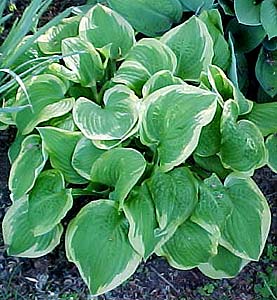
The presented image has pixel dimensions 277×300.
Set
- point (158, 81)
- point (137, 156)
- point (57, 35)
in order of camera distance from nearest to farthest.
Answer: point (137, 156) → point (158, 81) → point (57, 35)

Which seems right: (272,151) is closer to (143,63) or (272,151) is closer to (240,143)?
(240,143)

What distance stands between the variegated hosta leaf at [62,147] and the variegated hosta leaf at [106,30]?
12.2 inches

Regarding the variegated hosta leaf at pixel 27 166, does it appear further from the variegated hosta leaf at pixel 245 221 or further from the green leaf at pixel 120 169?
the variegated hosta leaf at pixel 245 221

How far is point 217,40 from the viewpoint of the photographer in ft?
6.56

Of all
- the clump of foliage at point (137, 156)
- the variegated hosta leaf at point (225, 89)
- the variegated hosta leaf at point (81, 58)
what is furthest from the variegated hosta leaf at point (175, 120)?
the variegated hosta leaf at point (81, 58)

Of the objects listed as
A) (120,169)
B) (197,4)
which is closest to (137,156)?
(120,169)

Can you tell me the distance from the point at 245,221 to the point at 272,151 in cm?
26

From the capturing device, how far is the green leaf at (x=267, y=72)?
2064 mm

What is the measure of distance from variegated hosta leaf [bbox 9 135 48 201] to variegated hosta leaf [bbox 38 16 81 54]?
0.30 meters

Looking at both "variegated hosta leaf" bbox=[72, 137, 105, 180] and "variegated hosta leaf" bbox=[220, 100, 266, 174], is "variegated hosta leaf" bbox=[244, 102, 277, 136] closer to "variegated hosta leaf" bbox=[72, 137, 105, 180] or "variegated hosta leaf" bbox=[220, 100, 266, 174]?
"variegated hosta leaf" bbox=[220, 100, 266, 174]

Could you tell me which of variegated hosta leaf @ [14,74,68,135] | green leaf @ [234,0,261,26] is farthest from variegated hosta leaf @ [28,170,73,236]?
green leaf @ [234,0,261,26]

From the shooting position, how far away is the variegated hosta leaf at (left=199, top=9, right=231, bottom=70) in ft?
6.55

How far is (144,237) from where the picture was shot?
66.7 inches

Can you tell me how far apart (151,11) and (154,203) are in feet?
2.22
